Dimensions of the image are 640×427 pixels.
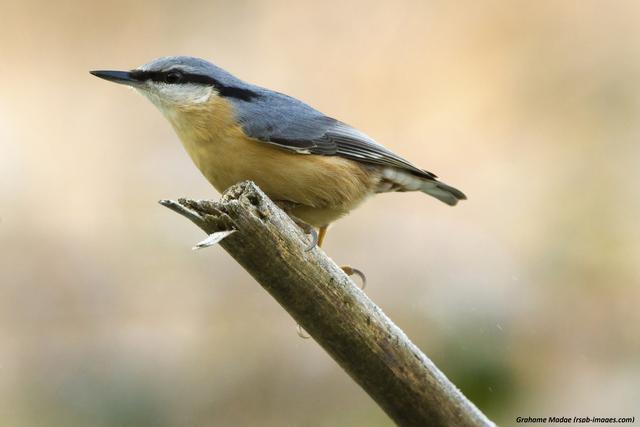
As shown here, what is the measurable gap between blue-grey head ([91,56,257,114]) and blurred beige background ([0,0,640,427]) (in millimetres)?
1882

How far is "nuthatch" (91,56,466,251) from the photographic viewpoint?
11.7ft

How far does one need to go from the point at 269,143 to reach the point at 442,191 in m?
1.00

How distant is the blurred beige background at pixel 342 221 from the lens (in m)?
5.05

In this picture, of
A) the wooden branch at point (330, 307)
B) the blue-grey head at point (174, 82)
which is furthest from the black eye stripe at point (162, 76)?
the wooden branch at point (330, 307)

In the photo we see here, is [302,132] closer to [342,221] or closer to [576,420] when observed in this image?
[576,420]

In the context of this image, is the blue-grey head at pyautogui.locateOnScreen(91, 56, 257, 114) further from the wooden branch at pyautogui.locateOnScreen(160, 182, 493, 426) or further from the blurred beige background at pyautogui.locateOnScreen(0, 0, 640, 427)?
the blurred beige background at pyautogui.locateOnScreen(0, 0, 640, 427)

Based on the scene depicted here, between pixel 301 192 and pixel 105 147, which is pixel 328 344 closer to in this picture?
pixel 301 192

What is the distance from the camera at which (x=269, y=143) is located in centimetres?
358

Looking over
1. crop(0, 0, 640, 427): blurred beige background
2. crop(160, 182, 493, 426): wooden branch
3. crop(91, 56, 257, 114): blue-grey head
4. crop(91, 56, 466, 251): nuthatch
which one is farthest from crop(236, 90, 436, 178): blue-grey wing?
crop(0, 0, 640, 427): blurred beige background

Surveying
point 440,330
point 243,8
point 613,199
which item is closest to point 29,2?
point 243,8

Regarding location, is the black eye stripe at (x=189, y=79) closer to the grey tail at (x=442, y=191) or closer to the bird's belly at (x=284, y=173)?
the bird's belly at (x=284, y=173)

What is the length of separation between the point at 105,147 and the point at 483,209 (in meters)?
2.81

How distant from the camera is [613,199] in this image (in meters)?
6.34

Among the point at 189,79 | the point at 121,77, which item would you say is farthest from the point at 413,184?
the point at 121,77
